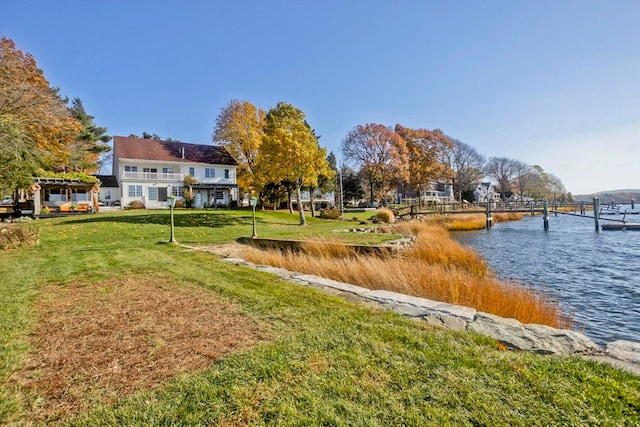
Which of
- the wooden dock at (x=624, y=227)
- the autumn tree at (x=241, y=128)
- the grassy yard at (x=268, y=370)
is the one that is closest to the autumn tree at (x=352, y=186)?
the autumn tree at (x=241, y=128)

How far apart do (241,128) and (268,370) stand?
34.1 meters

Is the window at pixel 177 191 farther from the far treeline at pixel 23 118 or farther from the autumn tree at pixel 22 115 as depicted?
the autumn tree at pixel 22 115

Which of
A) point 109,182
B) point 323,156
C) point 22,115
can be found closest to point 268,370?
point 22,115

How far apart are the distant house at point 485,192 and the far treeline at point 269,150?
166 inches

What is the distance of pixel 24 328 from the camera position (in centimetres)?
341

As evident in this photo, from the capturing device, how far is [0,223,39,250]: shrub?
31.4ft

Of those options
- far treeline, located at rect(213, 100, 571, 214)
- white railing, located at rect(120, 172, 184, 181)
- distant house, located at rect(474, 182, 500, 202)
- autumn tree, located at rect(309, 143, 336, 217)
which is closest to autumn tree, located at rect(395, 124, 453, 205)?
far treeline, located at rect(213, 100, 571, 214)

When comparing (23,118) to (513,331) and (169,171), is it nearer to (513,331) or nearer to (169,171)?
(513,331)

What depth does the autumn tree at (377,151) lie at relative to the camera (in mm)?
40250

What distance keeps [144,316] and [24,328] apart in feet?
3.83

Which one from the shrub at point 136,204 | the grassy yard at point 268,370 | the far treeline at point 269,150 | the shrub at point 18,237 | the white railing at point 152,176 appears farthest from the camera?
the white railing at point 152,176

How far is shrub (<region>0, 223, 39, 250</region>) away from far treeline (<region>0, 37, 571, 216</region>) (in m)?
2.87

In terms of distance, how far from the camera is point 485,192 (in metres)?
76.6

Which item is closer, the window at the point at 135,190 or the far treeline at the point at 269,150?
the far treeline at the point at 269,150
